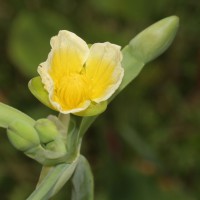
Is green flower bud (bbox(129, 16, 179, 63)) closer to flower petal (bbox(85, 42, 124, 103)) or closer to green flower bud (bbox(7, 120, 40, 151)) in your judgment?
flower petal (bbox(85, 42, 124, 103))

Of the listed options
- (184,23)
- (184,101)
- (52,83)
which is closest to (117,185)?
(184,101)

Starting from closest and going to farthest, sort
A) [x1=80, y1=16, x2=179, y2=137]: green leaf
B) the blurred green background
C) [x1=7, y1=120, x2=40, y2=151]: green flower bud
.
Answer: [x1=7, y1=120, x2=40, y2=151]: green flower bud < [x1=80, y1=16, x2=179, y2=137]: green leaf < the blurred green background

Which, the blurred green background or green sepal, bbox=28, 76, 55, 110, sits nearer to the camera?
green sepal, bbox=28, 76, 55, 110

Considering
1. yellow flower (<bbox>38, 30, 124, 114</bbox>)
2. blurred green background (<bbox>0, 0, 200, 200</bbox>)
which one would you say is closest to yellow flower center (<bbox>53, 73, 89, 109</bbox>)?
yellow flower (<bbox>38, 30, 124, 114</bbox>)

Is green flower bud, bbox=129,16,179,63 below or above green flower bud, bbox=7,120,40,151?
above

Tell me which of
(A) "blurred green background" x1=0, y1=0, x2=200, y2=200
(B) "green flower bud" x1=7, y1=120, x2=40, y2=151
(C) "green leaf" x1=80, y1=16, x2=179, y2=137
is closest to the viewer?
(B) "green flower bud" x1=7, y1=120, x2=40, y2=151

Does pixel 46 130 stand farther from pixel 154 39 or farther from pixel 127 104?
pixel 127 104
